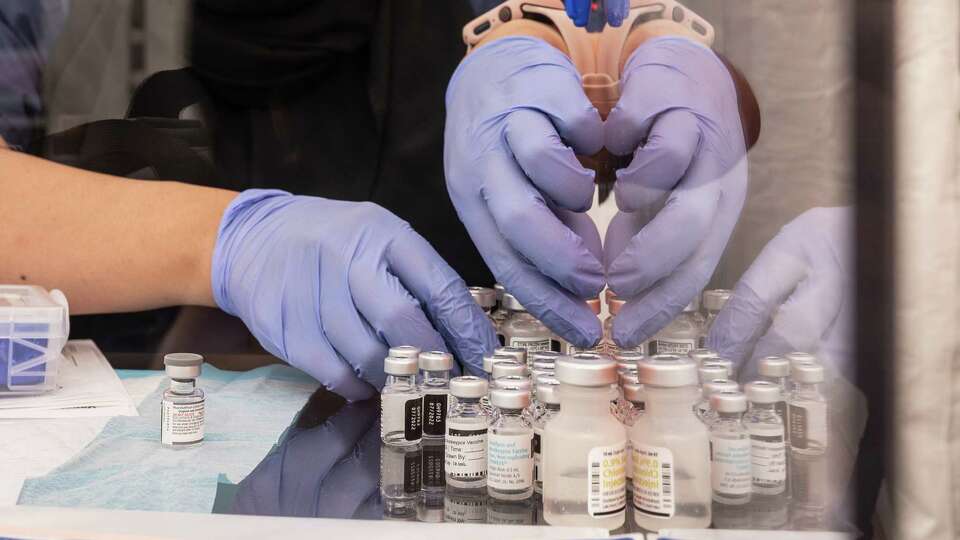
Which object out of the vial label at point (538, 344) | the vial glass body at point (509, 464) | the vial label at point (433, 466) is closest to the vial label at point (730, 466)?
the vial glass body at point (509, 464)

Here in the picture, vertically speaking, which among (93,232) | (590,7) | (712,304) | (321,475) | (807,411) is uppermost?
(590,7)

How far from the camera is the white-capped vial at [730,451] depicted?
84cm

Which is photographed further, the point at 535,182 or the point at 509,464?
the point at 535,182

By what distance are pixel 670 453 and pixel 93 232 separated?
1402mm

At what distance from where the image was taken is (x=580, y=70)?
4.64ft

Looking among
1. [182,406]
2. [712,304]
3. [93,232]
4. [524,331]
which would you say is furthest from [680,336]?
[93,232]

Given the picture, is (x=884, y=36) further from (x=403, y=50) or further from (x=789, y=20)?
(x=403, y=50)

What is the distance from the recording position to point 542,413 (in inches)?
38.2

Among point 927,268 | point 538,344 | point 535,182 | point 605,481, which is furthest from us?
point 538,344

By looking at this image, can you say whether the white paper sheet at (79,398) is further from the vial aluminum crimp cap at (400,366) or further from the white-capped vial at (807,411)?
the white-capped vial at (807,411)

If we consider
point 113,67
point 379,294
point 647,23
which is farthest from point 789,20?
point 113,67

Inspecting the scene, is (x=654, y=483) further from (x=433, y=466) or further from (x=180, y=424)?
(x=180, y=424)

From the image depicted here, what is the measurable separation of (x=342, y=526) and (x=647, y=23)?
990mm

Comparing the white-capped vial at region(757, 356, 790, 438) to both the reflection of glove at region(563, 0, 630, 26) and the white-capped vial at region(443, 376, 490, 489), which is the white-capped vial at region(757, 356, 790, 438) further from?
the reflection of glove at region(563, 0, 630, 26)
